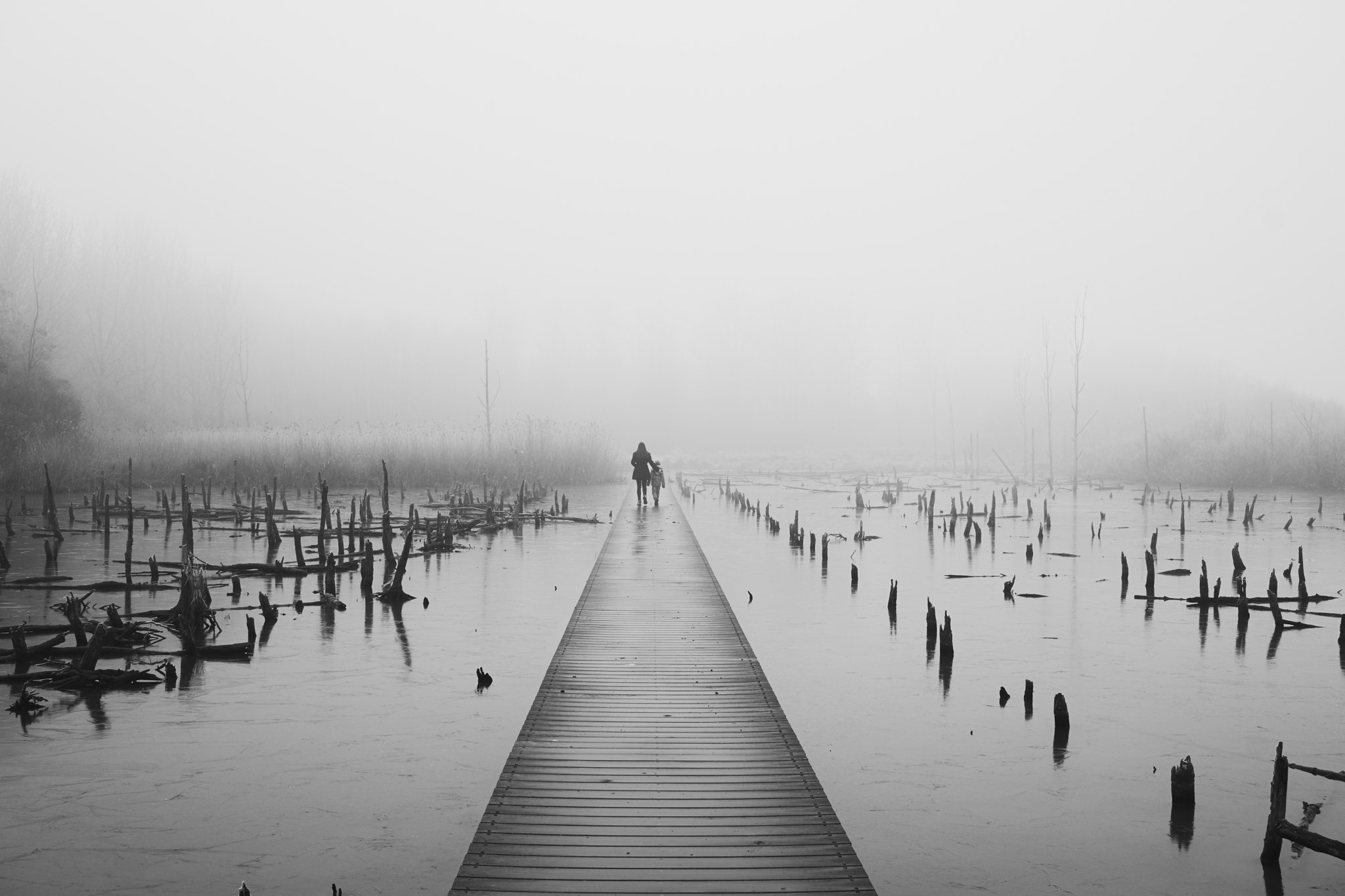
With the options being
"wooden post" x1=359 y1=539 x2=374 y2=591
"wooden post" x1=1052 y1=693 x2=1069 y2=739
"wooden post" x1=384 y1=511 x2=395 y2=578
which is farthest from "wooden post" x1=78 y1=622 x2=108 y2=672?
"wooden post" x1=1052 y1=693 x2=1069 y2=739

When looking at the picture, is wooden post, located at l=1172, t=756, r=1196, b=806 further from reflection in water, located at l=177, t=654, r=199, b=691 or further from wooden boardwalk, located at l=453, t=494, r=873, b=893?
reflection in water, located at l=177, t=654, r=199, b=691

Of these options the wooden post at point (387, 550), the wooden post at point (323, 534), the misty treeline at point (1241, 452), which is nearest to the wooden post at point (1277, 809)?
the wooden post at point (387, 550)

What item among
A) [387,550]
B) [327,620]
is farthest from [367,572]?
[327,620]

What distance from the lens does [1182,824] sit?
7.34 meters

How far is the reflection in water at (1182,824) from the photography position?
23.5 ft

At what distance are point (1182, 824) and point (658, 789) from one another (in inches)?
142

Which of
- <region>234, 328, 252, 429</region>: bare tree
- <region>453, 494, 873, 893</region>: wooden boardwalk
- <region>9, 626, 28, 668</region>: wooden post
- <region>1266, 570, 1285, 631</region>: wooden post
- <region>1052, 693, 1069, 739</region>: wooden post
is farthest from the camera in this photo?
<region>234, 328, 252, 429</region>: bare tree

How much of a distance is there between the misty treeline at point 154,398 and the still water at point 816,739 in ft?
31.6

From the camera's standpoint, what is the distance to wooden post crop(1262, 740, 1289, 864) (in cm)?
598

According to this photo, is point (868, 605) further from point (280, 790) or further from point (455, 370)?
point (455, 370)

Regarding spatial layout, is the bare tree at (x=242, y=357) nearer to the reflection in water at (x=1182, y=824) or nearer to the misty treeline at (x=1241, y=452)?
the misty treeline at (x=1241, y=452)

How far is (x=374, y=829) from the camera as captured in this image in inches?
285

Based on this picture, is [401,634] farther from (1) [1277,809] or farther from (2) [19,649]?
(1) [1277,809]

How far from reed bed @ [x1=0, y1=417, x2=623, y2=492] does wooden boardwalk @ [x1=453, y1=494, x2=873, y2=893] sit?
81.9ft
